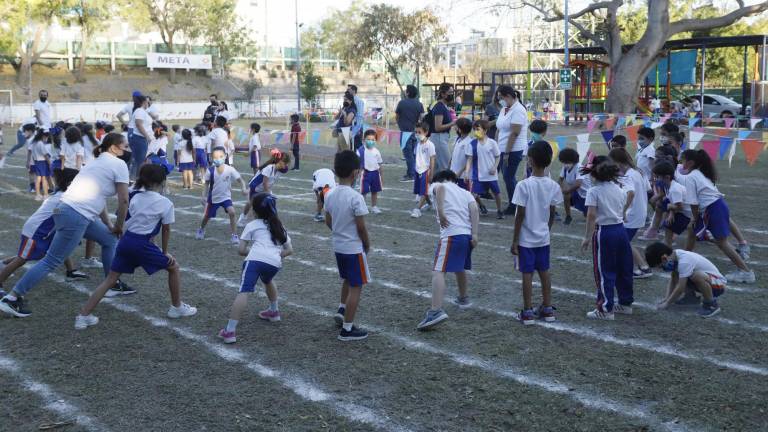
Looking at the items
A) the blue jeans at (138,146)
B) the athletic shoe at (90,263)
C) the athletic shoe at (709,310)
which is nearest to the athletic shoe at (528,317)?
the athletic shoe at (709,310)

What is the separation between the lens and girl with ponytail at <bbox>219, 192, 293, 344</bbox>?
227 inches

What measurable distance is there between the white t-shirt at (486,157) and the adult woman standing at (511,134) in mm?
403

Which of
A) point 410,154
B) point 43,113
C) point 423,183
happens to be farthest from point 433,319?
point 43,113

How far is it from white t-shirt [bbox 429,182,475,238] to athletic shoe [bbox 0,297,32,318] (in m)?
3.69

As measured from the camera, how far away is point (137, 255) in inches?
238

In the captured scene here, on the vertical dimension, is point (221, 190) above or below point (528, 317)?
above

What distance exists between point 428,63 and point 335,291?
48747mm

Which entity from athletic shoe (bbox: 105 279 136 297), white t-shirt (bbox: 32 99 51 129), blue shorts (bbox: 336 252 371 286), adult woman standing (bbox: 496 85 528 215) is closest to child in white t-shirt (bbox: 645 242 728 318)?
blue shorts (bbox: 336 252 371 286)

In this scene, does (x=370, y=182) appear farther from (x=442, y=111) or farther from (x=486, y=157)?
(x=442, y=111)

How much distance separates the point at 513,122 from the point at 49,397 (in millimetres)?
7763

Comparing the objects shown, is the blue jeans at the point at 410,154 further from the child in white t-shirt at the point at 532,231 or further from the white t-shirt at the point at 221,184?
the child in white t-shirt at the point at 532,231

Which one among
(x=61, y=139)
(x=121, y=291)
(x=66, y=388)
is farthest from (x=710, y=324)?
(x=61, y=139)

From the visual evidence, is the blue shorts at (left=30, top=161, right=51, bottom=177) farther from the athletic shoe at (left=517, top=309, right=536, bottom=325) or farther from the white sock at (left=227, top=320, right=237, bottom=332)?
the athletic shoe at (left=517, top=309, right=536, bottom=325)

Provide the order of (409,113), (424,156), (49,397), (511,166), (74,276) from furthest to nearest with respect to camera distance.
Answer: (409,113)
(424,156)
(511,166)
(74,276)
(49,397)
